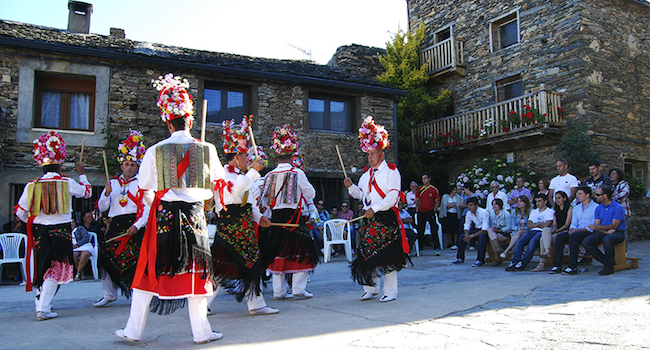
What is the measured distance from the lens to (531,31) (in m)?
15.5

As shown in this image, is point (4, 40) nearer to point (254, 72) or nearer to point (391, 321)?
point (254, 72)

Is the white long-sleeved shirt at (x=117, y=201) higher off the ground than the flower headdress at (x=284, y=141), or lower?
lower

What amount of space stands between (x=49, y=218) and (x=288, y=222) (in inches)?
107

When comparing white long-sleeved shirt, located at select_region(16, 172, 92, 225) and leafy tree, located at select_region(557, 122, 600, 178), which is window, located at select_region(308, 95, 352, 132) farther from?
white long-sleeved shirt, located at select_region(16, 172, 92, 225)

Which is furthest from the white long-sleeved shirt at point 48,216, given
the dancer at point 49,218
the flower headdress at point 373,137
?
the flower headdress at point 373,137

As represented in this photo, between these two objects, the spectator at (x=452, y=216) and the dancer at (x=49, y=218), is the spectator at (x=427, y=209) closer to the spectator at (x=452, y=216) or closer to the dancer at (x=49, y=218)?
the spectator at (x=452, y=216)

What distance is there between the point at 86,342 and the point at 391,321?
253cm

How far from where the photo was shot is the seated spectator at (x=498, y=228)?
860cm

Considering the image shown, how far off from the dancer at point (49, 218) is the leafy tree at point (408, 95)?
12.8 meters

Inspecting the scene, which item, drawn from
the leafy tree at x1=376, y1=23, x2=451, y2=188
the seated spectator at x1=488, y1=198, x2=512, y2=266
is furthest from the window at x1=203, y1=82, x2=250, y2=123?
→ the seated spectator at x1=488, y1=198, x2=512, y2=266

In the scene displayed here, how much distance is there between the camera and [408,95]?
17672mm

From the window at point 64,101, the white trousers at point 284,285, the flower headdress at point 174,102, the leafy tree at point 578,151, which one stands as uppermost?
the window at point 64,101

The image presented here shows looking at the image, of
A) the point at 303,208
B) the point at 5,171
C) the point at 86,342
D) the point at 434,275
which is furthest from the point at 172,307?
the point at 5,171


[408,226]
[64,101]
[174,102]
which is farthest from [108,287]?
[64,101]
